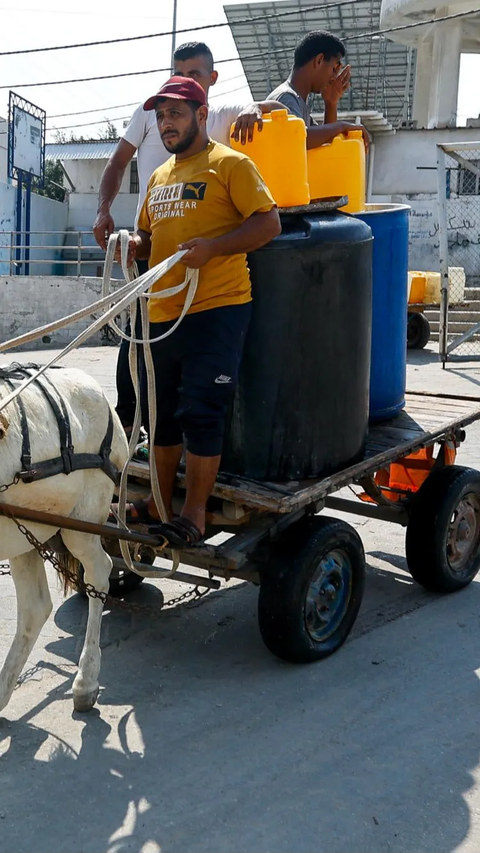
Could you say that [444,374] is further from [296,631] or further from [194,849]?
A: [194,849]

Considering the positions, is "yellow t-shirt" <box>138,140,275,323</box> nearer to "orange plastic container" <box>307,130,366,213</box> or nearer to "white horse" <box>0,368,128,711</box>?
"white horse" <box>0,368,128,711</box>

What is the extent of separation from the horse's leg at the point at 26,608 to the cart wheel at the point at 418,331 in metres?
12.0

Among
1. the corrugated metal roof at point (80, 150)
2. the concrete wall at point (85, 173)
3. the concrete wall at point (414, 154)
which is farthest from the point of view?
the concrete wall at point (85, 173)

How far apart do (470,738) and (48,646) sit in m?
2.02

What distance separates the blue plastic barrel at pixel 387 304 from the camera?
15.5ft

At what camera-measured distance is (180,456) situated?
Result: 399 cm

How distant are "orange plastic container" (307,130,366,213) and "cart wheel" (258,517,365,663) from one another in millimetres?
1756

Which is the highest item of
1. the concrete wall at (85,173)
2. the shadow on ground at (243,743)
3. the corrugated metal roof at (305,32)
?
the corrugated metal roof at (305,32)

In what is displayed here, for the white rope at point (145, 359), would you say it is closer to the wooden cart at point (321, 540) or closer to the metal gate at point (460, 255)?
the wooden cart at point (321, 540)

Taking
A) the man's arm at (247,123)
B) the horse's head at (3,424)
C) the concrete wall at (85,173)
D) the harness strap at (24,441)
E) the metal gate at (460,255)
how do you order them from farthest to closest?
the concrete wall at (85,173) < the metal gate at (460,255) < the man's arm at (247,123) < the harness strap at (24,441) < the horse's head at (3,424)

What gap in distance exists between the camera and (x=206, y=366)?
3609 mm

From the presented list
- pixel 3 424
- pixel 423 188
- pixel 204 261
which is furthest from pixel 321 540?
pixel 423 188

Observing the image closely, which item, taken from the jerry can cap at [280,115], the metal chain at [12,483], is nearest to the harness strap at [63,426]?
the metal chain at [12,483]

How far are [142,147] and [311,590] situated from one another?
8.40 feet
